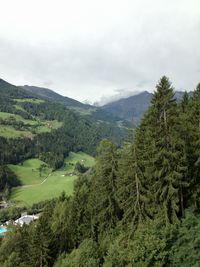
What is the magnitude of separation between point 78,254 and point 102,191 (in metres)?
9.02

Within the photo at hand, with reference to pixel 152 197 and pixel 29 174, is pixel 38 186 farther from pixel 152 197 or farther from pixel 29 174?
pixel 152 197

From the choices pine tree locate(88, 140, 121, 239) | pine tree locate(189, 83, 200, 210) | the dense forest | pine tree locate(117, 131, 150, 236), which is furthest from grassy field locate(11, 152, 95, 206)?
pine tree locate(189, 83, 200, 210)

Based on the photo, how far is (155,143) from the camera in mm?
32688

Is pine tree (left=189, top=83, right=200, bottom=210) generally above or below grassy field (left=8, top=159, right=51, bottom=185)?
above

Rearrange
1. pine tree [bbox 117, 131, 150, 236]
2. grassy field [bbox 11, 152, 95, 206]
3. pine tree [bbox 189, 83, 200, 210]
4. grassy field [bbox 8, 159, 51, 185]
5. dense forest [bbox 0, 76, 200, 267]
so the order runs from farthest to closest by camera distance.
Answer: grassy field [bbox 8, 159, 51, 185]
grassy field [bbox 11, 152, 95, 206]
pine tree [bbox 117, 131, 150, 236]
pine tree [bbox 189, 83, 200, 210]
dense forest [bbox 0, 76, 200, 267]

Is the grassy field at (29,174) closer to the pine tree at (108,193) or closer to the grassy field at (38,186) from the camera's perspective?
the grassy field at (38,186)

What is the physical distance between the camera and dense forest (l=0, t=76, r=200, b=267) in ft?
96.6

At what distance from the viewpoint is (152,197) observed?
112 ft

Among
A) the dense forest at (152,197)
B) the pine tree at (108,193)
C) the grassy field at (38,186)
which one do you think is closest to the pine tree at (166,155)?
the dense forest at (152,197)

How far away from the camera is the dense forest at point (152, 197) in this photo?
29.5 metres

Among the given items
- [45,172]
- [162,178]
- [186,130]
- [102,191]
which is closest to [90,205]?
[102,191]

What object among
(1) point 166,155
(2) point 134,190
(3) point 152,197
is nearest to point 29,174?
(2) point 134,190

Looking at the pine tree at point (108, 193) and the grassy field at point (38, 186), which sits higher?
the pine tree at point (108, 193)

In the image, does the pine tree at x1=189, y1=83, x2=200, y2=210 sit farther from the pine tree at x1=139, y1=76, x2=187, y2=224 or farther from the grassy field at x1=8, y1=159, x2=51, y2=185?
the grassy field at x1=8, y1=159, x2=51, y2=185
